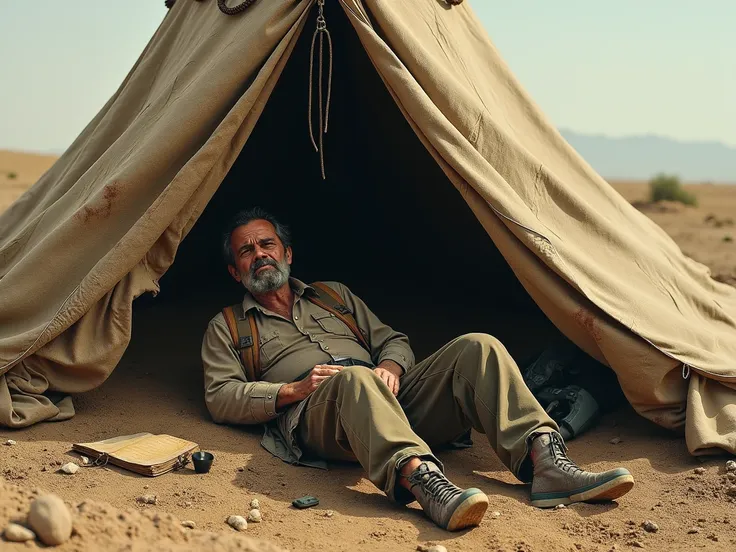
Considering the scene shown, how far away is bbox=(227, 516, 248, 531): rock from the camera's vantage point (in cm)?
344

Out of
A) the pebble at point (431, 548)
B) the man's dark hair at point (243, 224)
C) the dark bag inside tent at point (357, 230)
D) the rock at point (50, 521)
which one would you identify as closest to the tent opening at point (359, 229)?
the dark bag inside tent at point (357, 230)

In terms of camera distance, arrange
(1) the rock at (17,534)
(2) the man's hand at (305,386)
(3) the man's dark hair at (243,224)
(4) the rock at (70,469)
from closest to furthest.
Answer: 1. (1) the rock at (17,534)
2. (4) the rock at (70,469)
3. (2) the man's hand at (305,386)
4. (3) the man's dark hair at (243,224)

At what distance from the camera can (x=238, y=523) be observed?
11.3 feet

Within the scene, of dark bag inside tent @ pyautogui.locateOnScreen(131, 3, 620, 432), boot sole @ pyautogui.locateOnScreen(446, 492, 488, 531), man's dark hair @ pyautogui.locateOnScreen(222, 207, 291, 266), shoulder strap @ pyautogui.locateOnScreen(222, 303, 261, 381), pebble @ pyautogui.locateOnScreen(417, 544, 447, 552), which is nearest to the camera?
pebble @ pyautogui.locateOnScreen(417, 544, 447, 552)

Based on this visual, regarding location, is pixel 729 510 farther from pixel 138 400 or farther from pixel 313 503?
pixel 138 400

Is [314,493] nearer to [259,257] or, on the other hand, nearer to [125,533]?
[125,533]

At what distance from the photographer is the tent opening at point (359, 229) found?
605 cm

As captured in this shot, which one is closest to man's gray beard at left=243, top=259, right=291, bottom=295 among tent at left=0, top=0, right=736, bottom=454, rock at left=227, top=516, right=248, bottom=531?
tent at left=0, top=0, right=736, bottom=454

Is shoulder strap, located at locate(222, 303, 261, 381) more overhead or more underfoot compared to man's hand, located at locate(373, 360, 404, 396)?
more overhead

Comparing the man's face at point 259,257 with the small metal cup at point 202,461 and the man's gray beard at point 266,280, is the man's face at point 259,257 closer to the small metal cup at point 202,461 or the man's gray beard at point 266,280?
the man's gray beard at point 266,280

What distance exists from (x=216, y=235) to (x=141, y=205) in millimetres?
2317

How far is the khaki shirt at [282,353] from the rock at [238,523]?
2.33ft

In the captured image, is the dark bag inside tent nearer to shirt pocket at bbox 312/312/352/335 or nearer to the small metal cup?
shirt pocket at bbox 312/312/352/335

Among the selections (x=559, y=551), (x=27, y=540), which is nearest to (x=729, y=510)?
(x=559, y=551)
